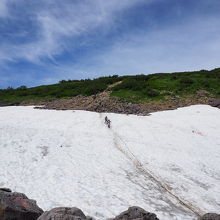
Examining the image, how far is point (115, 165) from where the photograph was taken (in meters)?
14.4

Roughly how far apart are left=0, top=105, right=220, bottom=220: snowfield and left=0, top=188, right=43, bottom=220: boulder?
2632mm

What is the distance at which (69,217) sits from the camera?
18.9 ft

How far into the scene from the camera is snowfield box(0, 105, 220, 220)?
10164 mm

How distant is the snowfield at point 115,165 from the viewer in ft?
33.3

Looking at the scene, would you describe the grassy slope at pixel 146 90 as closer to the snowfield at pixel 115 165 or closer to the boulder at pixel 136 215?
the snowfield at pixel 115 165

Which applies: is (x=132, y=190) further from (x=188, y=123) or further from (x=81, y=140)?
(x=188, y=123)

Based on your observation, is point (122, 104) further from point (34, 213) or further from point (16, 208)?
point (16, 208)

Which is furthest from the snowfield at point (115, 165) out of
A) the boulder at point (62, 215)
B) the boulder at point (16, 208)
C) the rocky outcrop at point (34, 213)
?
the boulder at point (62, 215)

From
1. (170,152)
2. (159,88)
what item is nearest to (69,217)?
(170,152)

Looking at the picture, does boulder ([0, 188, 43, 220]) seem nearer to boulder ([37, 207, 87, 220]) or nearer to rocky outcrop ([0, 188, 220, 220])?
rocky outcrop ([0, 188, 220, 220])

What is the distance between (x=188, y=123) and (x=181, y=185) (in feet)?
48.7

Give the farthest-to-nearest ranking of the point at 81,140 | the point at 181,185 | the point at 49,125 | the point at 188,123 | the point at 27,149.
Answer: the point at 188,123 → the point at 49,125 → the point at 81,140 → the point at 27,149 → the point at 181,185

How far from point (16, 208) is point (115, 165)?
8.54 m

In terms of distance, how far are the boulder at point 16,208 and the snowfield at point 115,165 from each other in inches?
104
